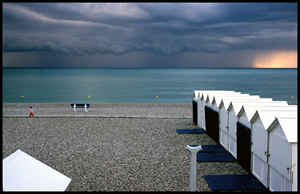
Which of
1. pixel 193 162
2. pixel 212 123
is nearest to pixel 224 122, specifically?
pixel 212 123

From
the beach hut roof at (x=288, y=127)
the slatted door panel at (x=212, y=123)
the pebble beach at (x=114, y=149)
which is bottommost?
the pebble beach at (x=114, y=149)

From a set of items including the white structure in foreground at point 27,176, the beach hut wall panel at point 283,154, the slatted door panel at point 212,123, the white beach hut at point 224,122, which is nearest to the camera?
the white structure in foreground at point 27,176

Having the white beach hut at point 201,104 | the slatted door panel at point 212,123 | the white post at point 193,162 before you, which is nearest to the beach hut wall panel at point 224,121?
the slatted door panel at point 212,123

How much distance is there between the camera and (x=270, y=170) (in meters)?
11.2

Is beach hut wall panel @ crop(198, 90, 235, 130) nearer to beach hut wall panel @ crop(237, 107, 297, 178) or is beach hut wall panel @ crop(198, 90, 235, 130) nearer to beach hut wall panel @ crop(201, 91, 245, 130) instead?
beach hut wall panel @ crop(201, 91, 245, 130)

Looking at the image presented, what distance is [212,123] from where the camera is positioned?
1945 cm

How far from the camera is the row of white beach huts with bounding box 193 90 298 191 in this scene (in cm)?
980

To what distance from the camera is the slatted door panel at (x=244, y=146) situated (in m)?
13.1

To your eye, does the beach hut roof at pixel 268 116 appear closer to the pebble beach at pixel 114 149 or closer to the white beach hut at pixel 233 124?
the white beach hut at pixel 233 124

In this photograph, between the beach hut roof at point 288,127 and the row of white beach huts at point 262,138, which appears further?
the row of white beach huts at point 262,138

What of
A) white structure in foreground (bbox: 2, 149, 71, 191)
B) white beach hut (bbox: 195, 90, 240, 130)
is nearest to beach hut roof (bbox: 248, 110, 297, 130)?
white structure in foreground (bbox: 2, 149, 71, 191)

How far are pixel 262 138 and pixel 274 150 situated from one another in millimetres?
1072

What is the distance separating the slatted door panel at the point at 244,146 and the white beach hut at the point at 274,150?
0.32 m

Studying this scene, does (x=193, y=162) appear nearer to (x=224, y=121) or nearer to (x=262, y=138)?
(x=262, y=138)
